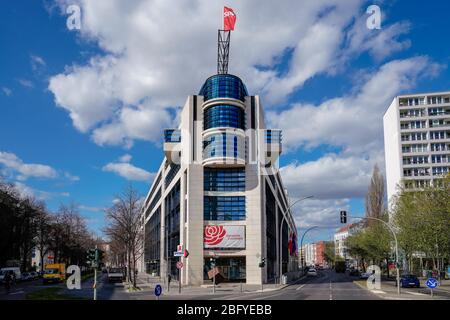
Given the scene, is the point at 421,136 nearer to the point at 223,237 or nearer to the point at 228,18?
the point at 228,18

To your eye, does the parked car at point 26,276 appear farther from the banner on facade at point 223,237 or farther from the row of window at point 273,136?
the row of window at point 273,136

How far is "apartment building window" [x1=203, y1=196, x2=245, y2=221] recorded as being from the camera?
58.8 metres

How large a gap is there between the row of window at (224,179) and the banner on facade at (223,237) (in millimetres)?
5175

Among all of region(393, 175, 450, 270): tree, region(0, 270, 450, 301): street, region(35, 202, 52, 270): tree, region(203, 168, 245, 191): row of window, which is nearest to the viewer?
region(0, 270, 450, 301): street

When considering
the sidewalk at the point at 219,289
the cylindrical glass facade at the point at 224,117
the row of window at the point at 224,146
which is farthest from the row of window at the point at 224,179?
the sidewalk at the point at 219,289

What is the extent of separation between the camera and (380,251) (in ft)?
239

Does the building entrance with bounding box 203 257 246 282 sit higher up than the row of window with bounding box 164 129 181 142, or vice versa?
the row of window with bounding box 164 129 181 142

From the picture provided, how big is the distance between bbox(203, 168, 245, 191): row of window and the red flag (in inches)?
705

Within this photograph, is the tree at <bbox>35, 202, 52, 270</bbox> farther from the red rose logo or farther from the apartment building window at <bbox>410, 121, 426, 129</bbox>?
the apartment building window at <bbox>410, 121, 426, 129</bbox>

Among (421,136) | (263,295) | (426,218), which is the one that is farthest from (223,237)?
(421,136)

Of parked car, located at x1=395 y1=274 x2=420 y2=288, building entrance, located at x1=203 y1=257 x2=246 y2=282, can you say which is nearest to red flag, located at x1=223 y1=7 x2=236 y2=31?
building entrance, located at x1=203 y1=257 x2=246 y2=282
